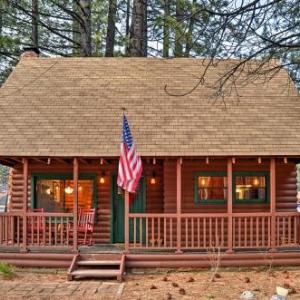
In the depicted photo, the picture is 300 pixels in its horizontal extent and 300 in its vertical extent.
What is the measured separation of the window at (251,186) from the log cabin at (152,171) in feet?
0.09

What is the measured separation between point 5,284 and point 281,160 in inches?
314

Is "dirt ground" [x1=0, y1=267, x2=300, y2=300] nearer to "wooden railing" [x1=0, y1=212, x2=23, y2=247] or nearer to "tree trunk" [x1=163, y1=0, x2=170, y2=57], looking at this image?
"wooden railing" [x1=0, y1=212, x2=23, y2=247]

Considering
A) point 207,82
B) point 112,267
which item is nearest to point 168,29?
point 207,82

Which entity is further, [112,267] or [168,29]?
[168,29]

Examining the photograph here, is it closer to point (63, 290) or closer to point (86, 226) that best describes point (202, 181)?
point (86, 226)

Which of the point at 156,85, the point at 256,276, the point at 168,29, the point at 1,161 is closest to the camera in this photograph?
the point at 256,276

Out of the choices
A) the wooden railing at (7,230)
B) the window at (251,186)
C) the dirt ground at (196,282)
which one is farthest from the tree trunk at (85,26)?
the dirt ground at (196,282)

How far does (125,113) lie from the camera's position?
46.1 feet

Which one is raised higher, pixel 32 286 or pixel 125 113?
pixel 125 113

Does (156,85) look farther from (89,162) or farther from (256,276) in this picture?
(256,276)

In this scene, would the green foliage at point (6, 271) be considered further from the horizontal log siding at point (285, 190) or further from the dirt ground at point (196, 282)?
the horizontal log siding at point (285, 190)

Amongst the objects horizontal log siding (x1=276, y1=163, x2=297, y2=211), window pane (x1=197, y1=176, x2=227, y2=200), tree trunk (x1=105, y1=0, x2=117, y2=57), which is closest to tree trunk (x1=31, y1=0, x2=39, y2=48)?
tree trunk (x1=105, y1=0, x2=117, y2=57)

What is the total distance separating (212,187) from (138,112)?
3.00 m

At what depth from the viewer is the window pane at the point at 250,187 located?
13.8 metres
